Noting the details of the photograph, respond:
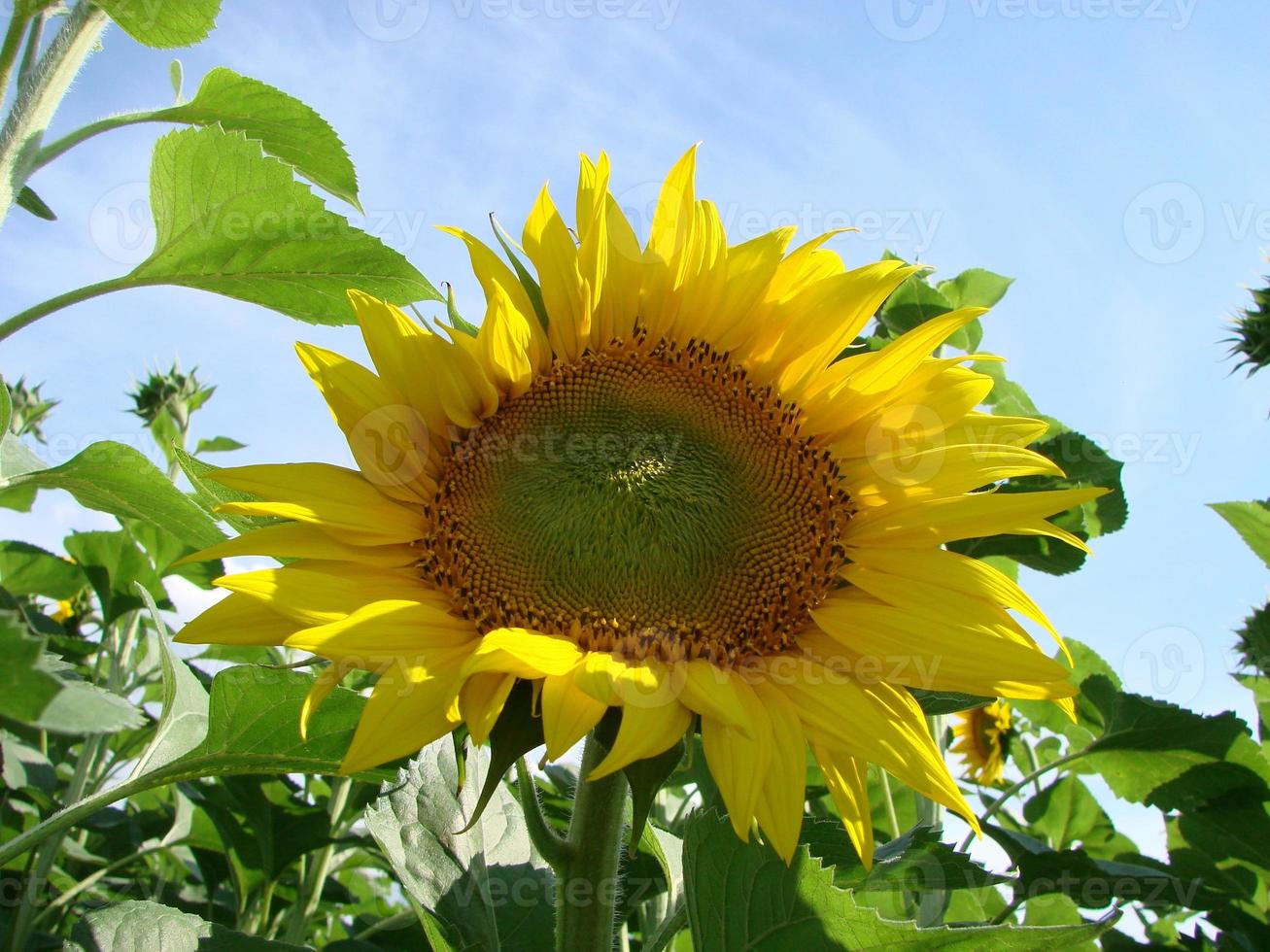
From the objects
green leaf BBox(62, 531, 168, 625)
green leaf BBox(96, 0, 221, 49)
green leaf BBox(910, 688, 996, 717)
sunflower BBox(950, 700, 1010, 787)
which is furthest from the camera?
sunflower BBox(950, 700, 1010, 787)

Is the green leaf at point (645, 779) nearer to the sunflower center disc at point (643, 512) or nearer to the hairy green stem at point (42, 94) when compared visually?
the sunflower center disc at point (643, 512)

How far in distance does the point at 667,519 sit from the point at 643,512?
0.14ft

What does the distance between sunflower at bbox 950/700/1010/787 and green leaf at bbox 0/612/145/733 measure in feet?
15.0

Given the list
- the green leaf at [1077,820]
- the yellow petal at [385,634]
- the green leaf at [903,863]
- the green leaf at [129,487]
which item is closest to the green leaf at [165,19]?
the green leaf at [129,487]

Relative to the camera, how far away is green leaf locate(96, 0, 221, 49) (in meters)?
1.95

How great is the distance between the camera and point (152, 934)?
5.69 feet

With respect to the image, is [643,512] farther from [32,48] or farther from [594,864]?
[32,48]

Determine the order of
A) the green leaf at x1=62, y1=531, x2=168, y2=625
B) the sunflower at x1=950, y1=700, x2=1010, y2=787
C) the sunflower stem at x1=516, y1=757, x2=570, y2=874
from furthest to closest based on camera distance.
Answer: the sunflower at x1=950, y1=700, x2=1010, y2=787
the green leaf at x1=62, y1=531, x2=168, y2=625
the sunflower stem at x1=516, y1=757, x2=570, y2=874

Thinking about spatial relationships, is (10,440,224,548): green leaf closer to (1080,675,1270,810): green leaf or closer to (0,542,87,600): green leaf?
(0,542,87,600): green leaf

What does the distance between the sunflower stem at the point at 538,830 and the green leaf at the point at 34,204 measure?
151cm

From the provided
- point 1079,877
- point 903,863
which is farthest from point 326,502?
point 1079,877

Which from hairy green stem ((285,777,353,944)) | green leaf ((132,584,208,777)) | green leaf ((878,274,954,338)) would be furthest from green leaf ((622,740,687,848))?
hairy green stem ((285,777,353,944))

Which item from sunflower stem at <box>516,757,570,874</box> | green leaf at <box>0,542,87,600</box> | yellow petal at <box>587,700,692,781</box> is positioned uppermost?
green leaf at <box>0,542,87,600</box>

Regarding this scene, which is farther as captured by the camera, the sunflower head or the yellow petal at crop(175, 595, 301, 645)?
the sunflower head
